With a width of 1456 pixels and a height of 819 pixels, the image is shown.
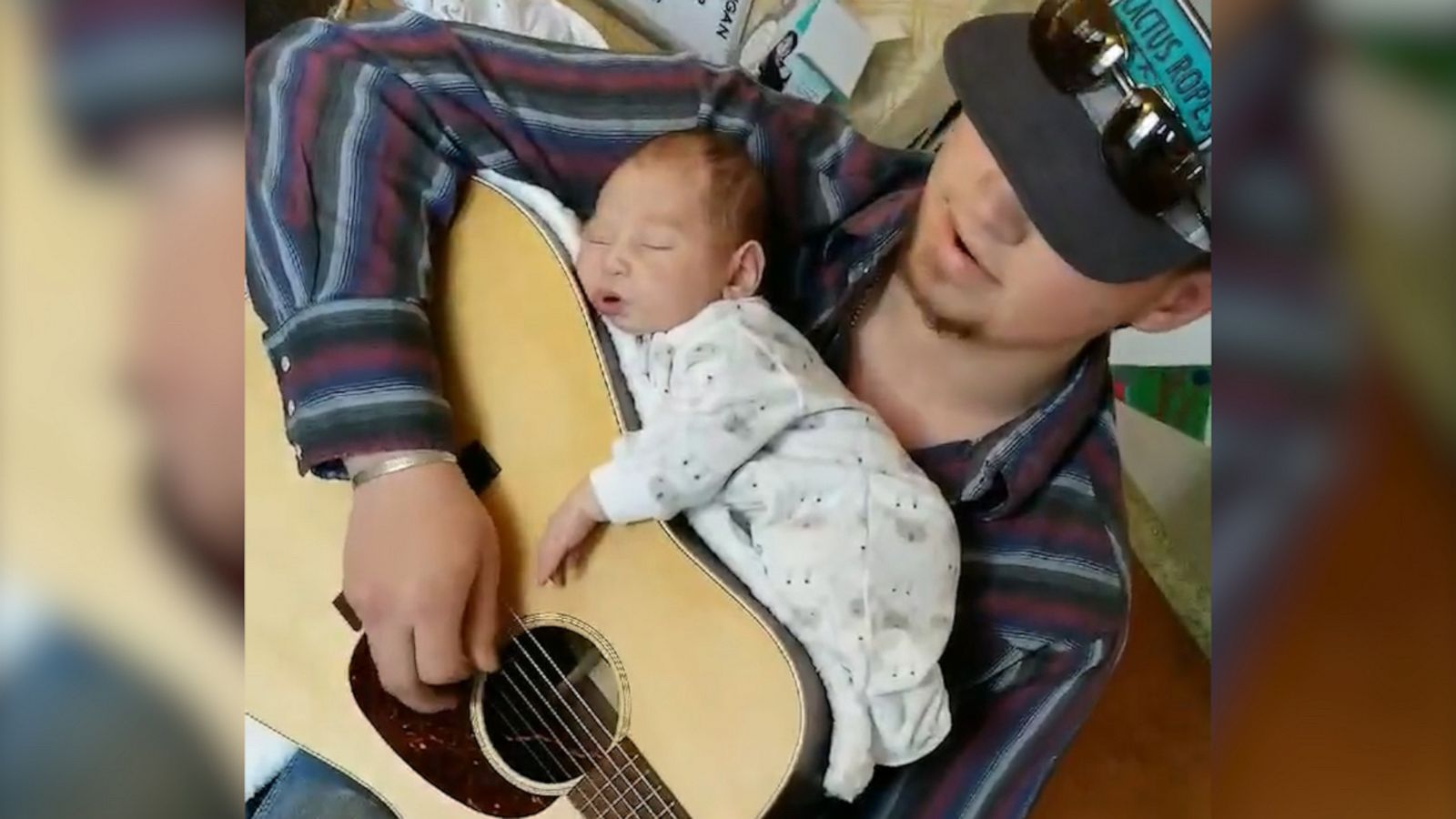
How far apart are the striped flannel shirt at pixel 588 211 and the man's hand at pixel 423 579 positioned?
0.02 meters

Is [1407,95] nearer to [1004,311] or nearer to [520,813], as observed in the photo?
[1004,311]

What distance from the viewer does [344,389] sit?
0.62m

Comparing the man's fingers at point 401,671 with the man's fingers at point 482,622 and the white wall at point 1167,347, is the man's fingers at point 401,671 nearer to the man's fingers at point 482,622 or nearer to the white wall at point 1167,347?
the man's fingers at point 482,622

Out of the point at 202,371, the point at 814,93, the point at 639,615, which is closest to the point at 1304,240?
the point at 814,93

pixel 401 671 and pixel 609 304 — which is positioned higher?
pixel 609 304

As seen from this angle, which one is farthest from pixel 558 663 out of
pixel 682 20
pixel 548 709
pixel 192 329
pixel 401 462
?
pixel 682 20

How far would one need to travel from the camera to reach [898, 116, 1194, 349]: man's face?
0.64 meters

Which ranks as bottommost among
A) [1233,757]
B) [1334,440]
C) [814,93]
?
[1233,757]

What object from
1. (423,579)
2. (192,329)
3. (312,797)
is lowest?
(312,797)

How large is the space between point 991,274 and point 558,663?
0.29 m

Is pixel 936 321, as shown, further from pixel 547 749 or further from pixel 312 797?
pixel 312 797

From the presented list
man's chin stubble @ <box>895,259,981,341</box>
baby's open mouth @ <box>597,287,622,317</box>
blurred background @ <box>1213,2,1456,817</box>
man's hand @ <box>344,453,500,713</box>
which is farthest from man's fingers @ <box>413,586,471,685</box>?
blurred background @ <box>1213,2,1456,817</box>

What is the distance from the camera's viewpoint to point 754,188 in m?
0.63

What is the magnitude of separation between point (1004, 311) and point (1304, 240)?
16cm
